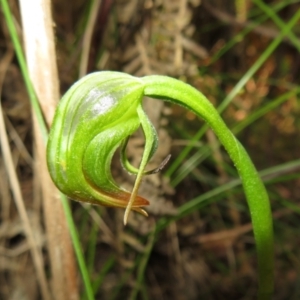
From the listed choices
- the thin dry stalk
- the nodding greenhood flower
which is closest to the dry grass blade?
the thin dry stalk

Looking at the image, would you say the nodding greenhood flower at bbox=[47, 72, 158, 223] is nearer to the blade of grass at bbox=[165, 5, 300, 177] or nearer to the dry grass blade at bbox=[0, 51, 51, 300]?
the dry grass blade at bbox=[0, 51, 51, 300]

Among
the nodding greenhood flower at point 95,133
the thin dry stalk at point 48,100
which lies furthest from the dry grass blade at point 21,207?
the nodding greenhood flower at point 95,133

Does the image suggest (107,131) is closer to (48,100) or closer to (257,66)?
(48,100)

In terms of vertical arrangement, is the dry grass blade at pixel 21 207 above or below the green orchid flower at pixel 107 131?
below

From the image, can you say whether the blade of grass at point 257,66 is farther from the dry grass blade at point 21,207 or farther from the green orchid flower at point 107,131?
the green orchid flower at point 107,131

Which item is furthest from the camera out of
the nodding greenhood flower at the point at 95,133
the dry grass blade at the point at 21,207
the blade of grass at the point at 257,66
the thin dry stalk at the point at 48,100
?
the blade of grass at the point at 257,66

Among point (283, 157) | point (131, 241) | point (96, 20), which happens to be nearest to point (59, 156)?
point (96, 20)

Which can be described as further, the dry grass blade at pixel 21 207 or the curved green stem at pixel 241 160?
the dry grass blade at pixel 21 207

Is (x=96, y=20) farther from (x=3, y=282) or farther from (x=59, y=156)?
(x=3, y=282)

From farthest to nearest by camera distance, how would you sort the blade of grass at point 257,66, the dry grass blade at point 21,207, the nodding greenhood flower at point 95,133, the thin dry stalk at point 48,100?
the blade of grass at point 257,66
the dry grass blade at point 21,207
the thin dry stalk at point 48,100
the nodding greenhood flower at point 95,133
